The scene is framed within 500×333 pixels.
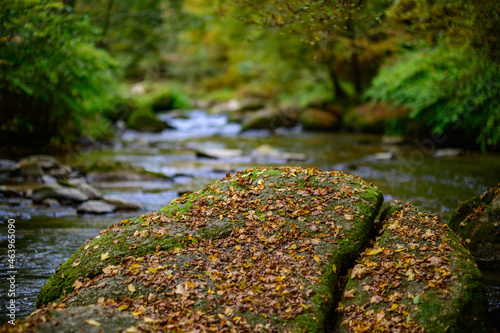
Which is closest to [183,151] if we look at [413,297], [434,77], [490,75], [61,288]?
[434,77]

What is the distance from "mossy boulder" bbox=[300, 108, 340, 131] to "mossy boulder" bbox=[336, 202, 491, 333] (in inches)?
594

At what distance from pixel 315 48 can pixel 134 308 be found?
17950mm

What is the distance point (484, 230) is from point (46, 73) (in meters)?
8.57

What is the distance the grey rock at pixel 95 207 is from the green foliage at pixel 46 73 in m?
2.27

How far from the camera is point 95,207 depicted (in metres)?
7.52

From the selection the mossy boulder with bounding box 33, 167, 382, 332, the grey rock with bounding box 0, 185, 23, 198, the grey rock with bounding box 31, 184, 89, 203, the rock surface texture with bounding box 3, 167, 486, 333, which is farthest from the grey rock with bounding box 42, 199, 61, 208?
the mossy boulder with bounding box 33, 167, 382, 332

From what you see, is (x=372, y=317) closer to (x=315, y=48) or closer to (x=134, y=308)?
(x=134, y=308)

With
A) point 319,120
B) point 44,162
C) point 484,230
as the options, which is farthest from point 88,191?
point 319,120

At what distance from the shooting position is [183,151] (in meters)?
14.1

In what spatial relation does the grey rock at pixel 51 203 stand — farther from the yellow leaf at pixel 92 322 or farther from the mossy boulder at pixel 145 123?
the mossy boulder at pixel 145 123

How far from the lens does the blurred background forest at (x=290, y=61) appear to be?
6.32 meters

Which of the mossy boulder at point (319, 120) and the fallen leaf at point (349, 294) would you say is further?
the mossy boulder at point (319, 120)

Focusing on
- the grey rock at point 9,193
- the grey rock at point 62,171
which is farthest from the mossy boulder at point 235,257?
the grey rock at point 62,171

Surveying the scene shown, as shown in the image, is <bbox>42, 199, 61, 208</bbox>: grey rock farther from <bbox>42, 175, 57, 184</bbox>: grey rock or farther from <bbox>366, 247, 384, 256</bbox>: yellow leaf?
<bbox>366, 247, 384, 256</bbox>: yellow leaf
